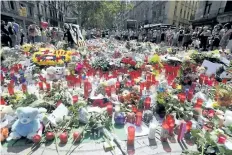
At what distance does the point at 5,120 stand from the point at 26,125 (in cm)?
58

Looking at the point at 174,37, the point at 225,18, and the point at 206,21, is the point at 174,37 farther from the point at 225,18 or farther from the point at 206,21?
the point at 206,21

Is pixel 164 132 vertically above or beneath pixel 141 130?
above

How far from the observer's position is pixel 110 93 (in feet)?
14.2

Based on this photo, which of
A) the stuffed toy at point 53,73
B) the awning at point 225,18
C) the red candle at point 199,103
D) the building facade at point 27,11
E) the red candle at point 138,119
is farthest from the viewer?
the building facade at point 27,11

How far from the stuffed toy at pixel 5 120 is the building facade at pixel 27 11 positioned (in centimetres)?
2065

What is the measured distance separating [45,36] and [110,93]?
12.2 metres

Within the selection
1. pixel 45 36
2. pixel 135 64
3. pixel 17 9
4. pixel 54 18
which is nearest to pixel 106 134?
pixel 135 64

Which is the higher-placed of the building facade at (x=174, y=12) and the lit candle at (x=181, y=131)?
the building facade at (x=174, y=12)

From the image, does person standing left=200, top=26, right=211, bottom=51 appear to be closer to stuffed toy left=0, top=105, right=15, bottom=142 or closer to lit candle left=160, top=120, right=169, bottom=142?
lit candle left=160, top=120, right=169, bottom=142

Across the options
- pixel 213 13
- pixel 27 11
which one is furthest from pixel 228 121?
pixel 27 11

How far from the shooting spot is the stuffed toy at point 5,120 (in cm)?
286

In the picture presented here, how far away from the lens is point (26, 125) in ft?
9.32

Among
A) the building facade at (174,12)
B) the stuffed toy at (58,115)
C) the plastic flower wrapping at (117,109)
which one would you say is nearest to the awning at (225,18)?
the building facade at (174,12)

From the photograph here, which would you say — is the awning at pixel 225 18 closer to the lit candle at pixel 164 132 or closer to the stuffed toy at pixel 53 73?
the stuffed toy at pixel 53 73
